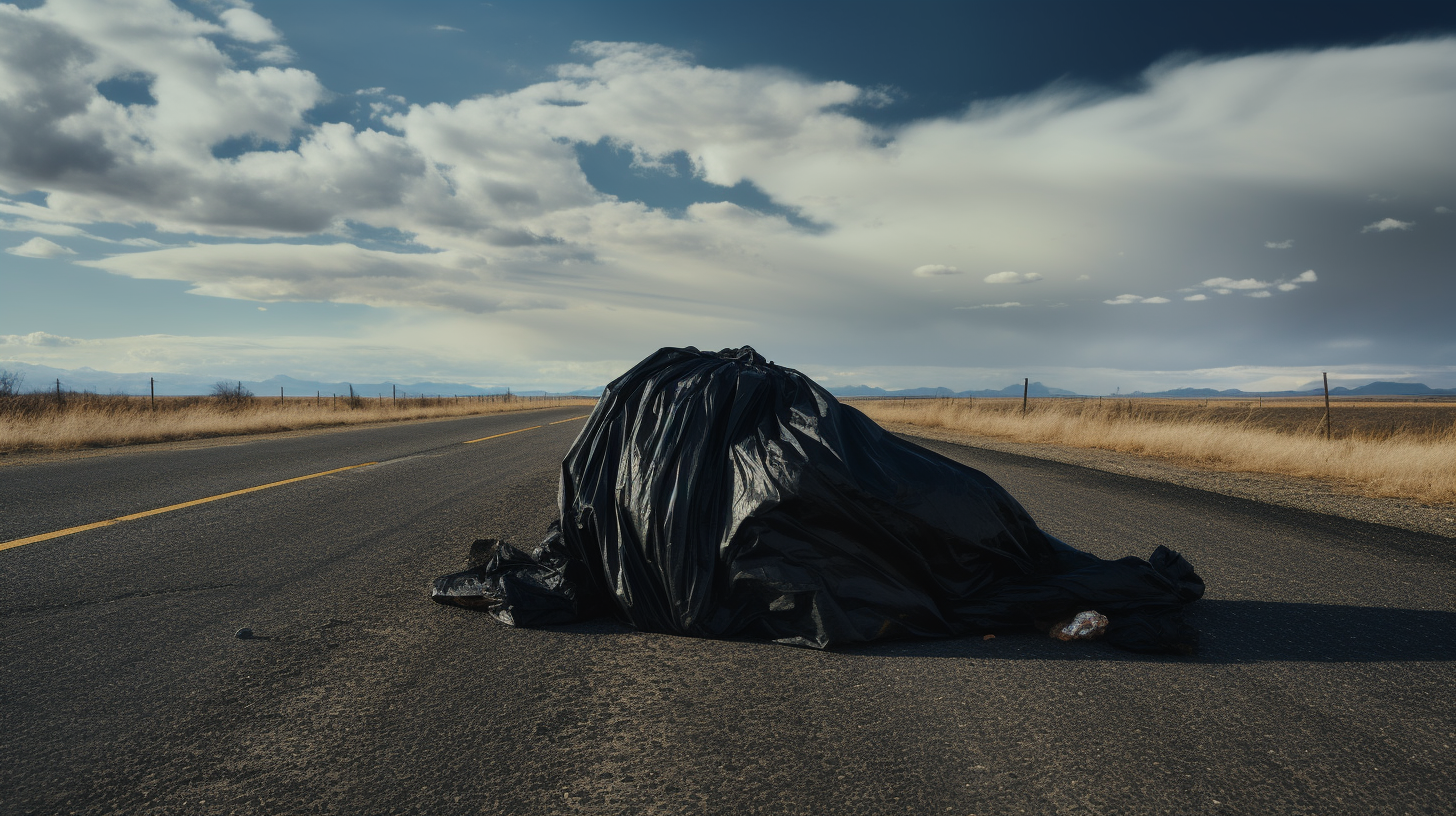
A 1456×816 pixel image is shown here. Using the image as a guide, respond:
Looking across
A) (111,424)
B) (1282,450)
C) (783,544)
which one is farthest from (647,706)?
(111,424)

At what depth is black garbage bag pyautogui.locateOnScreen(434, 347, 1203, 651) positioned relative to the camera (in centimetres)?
296

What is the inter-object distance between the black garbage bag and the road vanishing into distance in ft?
0.44

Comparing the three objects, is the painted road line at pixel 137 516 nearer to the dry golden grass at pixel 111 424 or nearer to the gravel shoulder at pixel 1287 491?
the dry golden grass at pixel 111 424

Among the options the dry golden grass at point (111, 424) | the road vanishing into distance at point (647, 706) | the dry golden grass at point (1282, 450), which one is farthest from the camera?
the dry golden grass at point (111, 424)

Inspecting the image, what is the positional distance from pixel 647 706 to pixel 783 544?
0.91 meters

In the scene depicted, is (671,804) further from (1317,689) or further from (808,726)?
(1317,689)

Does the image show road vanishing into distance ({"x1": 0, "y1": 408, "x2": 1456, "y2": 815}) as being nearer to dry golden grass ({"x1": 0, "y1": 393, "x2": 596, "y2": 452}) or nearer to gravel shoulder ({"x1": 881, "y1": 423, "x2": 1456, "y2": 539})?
gravel shoulder ({"x1": 881, "y1": 423, "x2": 1456, "y2": 539})

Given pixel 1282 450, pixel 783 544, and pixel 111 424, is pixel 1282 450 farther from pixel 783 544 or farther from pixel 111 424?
pixel 111 424

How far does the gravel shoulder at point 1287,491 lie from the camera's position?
6.61m

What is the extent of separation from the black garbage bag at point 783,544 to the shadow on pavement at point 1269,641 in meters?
0.08

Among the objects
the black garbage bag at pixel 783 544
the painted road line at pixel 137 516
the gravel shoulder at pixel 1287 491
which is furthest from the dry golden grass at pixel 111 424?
the gravel shoulder at pixel 1287 491

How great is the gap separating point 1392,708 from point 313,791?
3241 mm

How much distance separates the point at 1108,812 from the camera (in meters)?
1.73

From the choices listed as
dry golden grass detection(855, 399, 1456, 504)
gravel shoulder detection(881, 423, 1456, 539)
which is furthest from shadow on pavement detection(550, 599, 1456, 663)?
dry golden grass detection(855, 399, 1456, 504)
